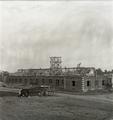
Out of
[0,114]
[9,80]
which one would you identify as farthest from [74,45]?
[9,80]

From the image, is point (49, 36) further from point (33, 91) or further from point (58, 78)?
point (58, 78)

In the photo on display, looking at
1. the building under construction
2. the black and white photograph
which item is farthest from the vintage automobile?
the black and white photograph

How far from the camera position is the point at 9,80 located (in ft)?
139

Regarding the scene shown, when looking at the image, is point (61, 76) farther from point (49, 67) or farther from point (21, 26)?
point (21, 26)

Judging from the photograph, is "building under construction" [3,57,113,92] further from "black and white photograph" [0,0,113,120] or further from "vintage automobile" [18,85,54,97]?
"black and white photograph" [0,0,113,120]

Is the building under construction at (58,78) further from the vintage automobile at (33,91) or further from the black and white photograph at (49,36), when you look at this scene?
the black and white photograph at (49,36)

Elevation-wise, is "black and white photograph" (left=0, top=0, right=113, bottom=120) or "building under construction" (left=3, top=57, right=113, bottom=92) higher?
"black and white photograph" (left=0, top=0, right=113, bottom=120)

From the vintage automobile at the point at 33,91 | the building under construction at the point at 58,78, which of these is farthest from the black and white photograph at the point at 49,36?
the building under construction at the point at 58,78

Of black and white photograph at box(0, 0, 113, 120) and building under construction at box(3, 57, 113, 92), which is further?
building under construction at box(3, 57, 113, 92)

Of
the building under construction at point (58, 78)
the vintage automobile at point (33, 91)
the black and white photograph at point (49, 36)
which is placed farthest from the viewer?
the building under construction at point (58, 78)

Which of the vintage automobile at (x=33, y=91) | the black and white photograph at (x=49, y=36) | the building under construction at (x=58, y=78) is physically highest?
the black and white photograph at (x=49, y=36)

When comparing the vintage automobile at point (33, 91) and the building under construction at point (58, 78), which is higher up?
the building under construction at point (58, 78)

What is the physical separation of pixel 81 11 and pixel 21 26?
5.55 m

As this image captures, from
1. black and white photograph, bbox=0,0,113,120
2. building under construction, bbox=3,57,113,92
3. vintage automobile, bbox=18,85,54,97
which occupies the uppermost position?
black and white photograph, bbox=0,0,113,120
